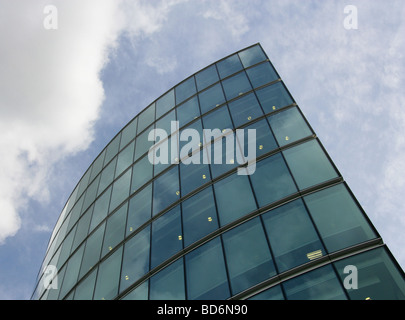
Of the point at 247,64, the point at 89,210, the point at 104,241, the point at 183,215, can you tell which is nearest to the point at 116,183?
the point at 89,210

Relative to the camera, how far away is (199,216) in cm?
1274

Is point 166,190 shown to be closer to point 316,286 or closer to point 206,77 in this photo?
point 316,286

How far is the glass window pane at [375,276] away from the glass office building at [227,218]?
0.08 feet

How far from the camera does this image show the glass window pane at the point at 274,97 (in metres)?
15.4

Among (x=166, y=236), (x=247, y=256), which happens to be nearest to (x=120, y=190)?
(x=166, y=236)

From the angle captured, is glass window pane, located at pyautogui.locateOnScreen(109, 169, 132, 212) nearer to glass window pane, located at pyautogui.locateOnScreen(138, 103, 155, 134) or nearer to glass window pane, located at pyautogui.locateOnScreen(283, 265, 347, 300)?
glass window pane, located at pyautogui.locateOnScreen(138, 103, 155, 134)

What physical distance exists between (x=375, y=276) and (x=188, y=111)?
1257 centimetres

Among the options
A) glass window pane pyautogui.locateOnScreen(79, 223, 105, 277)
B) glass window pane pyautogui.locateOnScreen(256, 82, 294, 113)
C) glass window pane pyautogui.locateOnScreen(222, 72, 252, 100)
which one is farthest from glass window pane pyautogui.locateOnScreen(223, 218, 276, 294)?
glass window pane pyautogui.locateOnScreen(222, 72, 252, 100)

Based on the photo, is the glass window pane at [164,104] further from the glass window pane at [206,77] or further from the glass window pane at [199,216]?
the glass window pane at [199,216]

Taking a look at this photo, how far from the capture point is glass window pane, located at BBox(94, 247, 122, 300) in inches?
520

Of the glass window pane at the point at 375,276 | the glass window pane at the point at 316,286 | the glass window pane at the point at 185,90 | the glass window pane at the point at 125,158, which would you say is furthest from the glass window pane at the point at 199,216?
the glass window pane at the point at 185,90
